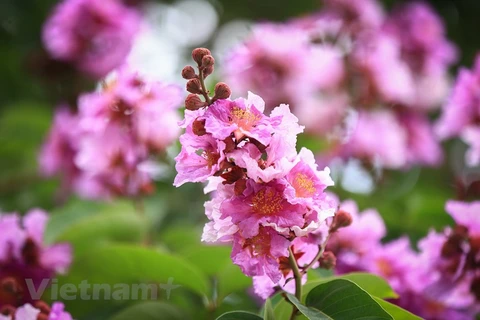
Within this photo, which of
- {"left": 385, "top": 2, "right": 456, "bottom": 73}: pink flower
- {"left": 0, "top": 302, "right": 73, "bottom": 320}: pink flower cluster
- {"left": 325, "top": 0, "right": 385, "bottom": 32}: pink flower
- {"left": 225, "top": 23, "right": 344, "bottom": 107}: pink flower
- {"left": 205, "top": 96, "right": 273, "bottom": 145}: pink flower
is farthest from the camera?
{"left": 385, "top": 2, "right": 456, "bottom": 73}: pink flower

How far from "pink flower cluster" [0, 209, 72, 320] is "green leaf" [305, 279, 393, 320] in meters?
0.40

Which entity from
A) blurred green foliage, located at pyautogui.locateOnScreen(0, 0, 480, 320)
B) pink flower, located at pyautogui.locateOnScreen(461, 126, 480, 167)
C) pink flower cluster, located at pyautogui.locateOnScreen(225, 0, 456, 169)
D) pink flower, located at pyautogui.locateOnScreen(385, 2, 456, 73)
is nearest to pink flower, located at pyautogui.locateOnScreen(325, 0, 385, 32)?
pink flower cluster, located at pyautogui.locateOnScreen(225, 0, 456, 169)

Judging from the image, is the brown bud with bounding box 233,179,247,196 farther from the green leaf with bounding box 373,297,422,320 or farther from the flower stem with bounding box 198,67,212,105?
the green leaf with bounding box 373,297,422,320

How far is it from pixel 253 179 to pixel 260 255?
3.0 inches

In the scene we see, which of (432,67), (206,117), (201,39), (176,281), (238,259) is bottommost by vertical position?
(201,39)

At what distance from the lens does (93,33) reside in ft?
5.56

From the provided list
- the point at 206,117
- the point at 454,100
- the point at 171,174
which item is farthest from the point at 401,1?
the point at 206,117

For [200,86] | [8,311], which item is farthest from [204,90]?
[8,311]

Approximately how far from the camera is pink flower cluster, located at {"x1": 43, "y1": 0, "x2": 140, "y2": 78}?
1.67 metres

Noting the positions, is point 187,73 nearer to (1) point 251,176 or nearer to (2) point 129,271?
(1) point 251,176

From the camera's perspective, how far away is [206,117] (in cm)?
73

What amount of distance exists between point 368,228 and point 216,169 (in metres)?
0.44

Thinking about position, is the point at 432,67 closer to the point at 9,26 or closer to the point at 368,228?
the point at 368,228

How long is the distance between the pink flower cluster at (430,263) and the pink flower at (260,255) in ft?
0.67
